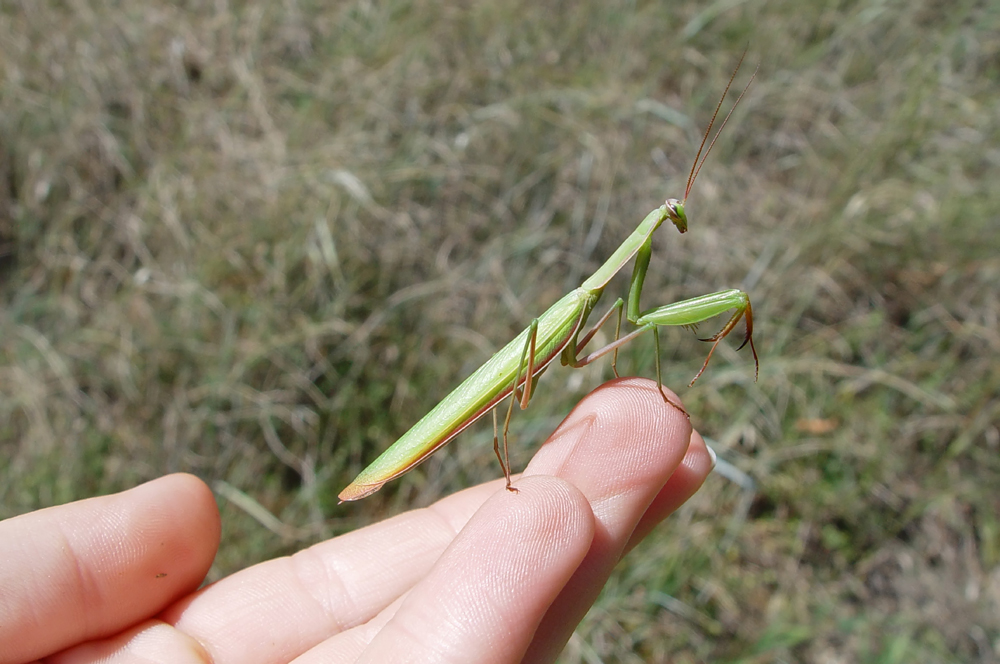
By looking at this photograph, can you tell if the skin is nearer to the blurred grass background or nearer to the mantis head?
the mantis head

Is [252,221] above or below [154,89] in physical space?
below

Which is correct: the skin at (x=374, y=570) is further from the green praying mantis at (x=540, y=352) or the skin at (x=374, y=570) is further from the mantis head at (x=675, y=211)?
the mantis head at (x=675, y=211)

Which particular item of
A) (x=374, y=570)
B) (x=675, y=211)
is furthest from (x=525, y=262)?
(x=374, y=570)

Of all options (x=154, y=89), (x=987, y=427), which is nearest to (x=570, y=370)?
(x=987, y=427)

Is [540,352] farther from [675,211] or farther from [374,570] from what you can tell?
[374,570]

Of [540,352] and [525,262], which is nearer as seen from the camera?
[540,352]

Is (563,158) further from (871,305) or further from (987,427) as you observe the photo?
(987,427)
